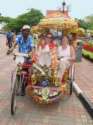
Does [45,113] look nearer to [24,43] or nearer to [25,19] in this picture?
[24,43]

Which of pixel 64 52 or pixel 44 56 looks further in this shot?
pixel 64 52

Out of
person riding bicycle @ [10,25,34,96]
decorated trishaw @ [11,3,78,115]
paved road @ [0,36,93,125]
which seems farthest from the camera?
person riding bicycle @ [10,25,34,96]

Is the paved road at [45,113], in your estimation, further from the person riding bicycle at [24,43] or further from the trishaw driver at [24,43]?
the trishaw driver at [24,43]

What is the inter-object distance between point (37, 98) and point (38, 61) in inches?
49.1

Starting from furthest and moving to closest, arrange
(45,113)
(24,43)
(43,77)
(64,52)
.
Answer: (64,52), (24,43), (43,77), (45,113)

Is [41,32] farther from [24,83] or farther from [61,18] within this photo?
[24,83]

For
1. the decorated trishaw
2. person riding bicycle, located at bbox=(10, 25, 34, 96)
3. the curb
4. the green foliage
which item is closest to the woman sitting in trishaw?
the decorated trishaw

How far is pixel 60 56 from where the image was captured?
10422 millimetres

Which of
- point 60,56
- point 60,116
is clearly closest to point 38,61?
point 60,56

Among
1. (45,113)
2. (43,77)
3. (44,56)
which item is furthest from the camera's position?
(44,56)

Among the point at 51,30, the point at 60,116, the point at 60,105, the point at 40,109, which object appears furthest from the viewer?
the point at 51,30

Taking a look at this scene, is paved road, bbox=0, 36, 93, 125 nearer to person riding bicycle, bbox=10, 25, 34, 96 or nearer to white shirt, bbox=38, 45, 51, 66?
person riding bicycle, bbox=10, 25, 34, 96

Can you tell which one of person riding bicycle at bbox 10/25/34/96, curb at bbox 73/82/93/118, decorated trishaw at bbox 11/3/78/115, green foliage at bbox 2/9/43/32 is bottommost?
green foliage at bbox 2/9/43/32

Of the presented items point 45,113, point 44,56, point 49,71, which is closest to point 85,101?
point 49,71
